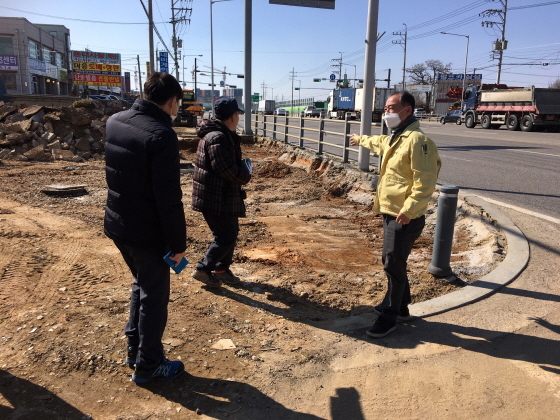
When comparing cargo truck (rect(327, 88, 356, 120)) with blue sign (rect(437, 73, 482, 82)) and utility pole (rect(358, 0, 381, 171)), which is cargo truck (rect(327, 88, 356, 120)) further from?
utility pole (rect(358, 0, 381, 171))

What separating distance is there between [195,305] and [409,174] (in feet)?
7.12

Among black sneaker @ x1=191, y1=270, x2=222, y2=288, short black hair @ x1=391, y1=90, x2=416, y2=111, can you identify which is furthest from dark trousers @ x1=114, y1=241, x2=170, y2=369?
→ short black hair @ x1=391, y1=90, x2=416, y2=111

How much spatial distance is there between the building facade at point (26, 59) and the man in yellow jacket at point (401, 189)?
171ft

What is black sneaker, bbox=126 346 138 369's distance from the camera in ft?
10.4

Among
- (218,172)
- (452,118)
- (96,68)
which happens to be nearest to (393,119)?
(218,172)

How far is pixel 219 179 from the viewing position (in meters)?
4.29

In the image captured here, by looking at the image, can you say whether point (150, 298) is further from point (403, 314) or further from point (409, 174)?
point (403, 314)

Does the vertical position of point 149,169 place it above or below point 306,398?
above

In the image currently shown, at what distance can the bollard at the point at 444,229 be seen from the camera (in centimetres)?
469

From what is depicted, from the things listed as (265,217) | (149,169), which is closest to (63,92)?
(265,217)

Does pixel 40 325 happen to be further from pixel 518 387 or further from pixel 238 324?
pixel 518 387

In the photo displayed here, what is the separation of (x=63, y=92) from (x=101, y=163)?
63527 millimetres

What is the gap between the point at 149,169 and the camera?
2.73 m

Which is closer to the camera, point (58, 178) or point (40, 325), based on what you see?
point (40, 325)
